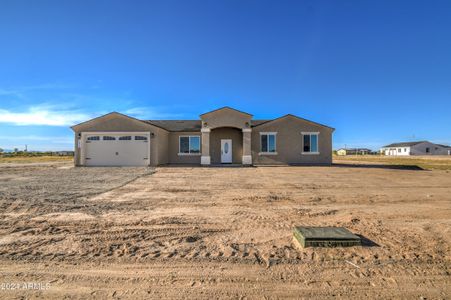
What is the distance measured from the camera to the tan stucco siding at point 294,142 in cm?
2075

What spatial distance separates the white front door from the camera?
21.9 m

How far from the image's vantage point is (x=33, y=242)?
406cm

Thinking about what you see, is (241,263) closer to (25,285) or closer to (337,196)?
(25,285)

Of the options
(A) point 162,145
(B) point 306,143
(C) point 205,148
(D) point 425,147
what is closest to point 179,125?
(A) point 162,145

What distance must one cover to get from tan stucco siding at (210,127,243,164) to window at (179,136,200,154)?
52.7 inches

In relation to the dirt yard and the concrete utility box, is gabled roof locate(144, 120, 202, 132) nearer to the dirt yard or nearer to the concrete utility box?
the dirt yard

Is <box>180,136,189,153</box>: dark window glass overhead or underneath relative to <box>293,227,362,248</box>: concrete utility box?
overhead

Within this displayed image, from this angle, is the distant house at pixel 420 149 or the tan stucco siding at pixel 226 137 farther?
the distant house at pixel 420 149

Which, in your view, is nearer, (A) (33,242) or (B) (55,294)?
(B) (55,294)

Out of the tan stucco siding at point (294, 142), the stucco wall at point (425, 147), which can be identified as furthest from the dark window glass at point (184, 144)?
the stucco wall at point (425, 147)

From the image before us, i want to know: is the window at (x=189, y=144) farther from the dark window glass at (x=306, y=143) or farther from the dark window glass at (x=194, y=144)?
the dark window glass at (x=306, y=143)

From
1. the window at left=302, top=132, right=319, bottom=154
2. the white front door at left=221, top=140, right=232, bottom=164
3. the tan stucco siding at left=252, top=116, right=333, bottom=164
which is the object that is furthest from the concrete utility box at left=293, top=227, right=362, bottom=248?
the white front door at left=221, top=140, right=232, bottom=164

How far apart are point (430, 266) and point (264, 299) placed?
8.03 ft

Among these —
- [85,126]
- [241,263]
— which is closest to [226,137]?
[85,126]
